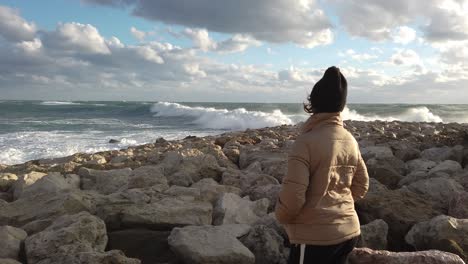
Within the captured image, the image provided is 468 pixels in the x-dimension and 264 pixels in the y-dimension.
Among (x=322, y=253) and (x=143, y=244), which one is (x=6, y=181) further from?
(x=322, y=253)

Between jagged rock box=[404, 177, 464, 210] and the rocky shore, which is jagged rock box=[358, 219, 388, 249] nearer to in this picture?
the rocky shore

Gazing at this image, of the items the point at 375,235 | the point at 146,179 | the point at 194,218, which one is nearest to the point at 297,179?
the point at 375,235

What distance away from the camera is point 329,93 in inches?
89.0

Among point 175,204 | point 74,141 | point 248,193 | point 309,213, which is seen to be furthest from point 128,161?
point 74,141

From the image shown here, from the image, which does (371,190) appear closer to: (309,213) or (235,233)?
(235,233)

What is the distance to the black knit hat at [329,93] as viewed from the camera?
2.26 m

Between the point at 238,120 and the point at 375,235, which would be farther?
the point at 238,120

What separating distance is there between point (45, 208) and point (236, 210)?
1763 mm

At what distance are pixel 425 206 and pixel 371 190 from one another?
0.66 metres

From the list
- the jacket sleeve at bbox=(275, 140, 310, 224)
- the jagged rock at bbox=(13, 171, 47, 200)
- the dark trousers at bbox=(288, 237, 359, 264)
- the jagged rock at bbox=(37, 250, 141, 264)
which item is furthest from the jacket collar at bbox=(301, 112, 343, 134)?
the jagged rock at bbox=(13, 171, 47, 200)

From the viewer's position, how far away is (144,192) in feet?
15.7

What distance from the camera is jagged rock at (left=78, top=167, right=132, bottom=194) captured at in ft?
18.3

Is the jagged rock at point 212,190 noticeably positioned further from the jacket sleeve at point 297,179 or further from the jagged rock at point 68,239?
the jacket sleeve at point 297,179

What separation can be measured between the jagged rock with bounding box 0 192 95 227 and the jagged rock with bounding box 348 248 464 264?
2.42m
